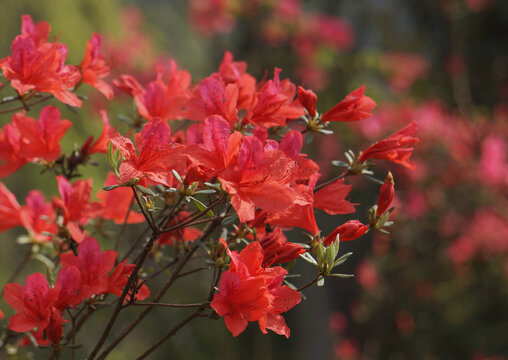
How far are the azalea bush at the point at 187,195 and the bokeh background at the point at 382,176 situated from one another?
72.7 inches

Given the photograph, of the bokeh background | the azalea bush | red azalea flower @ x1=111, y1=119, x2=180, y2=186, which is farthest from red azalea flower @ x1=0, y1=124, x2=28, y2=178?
the bokeh background

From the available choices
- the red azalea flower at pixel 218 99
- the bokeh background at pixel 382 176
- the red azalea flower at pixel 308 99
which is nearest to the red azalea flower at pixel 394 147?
the red azalea flower at pixel 308 99

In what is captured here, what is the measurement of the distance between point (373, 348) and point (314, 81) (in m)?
1.93

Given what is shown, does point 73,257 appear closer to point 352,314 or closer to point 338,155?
point 338,155

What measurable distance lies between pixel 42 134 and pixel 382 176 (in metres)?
2.88

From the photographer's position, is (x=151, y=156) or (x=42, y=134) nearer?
(x=151, y=156)

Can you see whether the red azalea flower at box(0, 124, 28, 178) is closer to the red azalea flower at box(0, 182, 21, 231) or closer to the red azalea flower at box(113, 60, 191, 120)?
the red azalea flower at box(0, 182, 21, 231)

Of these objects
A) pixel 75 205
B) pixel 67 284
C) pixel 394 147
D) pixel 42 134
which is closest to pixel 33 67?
pixel 42 134

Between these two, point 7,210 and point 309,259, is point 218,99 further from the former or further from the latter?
point 7,210

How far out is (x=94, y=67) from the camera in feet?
2.89

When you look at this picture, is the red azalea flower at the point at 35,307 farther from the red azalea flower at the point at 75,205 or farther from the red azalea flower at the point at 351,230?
the red azalea flower at the point at 351,230

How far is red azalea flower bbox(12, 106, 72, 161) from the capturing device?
0.80m

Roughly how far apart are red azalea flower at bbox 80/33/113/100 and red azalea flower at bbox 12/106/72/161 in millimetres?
87

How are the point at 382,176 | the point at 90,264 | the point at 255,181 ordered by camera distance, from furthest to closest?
the point at 382,176, the point at 90,264, the point at 255,181
